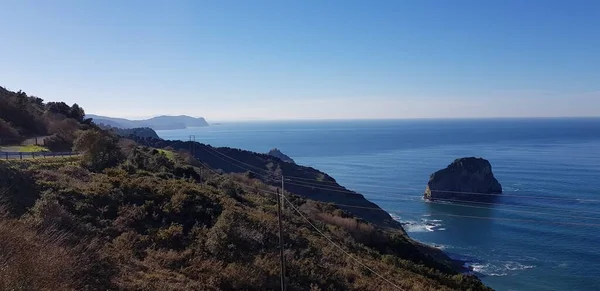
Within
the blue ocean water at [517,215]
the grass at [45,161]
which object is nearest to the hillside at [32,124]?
the grass at [45,161]

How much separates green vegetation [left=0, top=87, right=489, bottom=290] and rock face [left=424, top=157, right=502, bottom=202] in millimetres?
47624

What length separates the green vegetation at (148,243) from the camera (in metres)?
9.11

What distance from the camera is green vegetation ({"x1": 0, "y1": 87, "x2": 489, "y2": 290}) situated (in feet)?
29.9

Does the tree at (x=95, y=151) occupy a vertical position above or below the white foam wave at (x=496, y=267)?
above

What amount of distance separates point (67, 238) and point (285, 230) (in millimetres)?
7982

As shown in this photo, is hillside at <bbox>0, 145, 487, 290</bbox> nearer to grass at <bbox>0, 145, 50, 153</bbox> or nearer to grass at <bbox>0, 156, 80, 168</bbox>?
grass at <bbox>0, 156, 80, 168</bbox>

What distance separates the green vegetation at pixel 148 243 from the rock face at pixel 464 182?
47.6 m

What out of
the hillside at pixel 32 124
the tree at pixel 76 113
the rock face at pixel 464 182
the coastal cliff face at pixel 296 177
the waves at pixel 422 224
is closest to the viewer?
the hillside at pixel 32 124

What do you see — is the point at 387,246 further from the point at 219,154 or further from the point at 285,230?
the point at 219,154

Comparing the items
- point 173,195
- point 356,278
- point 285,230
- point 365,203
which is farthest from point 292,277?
point 365,203

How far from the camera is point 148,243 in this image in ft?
45.2

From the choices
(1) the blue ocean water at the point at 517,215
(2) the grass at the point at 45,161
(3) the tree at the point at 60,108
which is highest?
(3) the tree at the point at 60,108

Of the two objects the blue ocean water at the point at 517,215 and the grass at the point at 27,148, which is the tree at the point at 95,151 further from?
the blue ocean water at the point at 517,215

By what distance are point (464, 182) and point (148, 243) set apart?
6355cm
